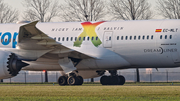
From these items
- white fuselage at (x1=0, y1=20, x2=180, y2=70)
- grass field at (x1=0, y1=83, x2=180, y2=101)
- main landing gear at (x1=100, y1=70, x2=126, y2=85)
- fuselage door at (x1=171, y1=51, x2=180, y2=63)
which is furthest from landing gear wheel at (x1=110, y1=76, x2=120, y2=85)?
grass field at (x1=0, y1=83, x2=180, y2=101)

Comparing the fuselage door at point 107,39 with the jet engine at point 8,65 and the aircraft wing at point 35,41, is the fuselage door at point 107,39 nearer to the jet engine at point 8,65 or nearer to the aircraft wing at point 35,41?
the aircraft wing at point 35,41

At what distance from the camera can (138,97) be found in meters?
16.9

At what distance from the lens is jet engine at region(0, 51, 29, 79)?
993 inches

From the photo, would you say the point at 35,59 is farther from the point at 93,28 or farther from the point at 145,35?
the point at 145,35

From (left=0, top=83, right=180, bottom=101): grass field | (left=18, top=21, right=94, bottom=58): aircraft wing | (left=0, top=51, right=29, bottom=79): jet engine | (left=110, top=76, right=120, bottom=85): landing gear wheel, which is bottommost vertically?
(left=0, top=83, right=180, bottom=101): grass field

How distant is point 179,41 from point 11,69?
1062 centimetres

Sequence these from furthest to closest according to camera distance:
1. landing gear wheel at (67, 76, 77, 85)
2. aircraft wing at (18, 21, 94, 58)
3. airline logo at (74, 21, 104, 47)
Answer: landing gear wheel at (67, 76, 77, 85) < airline logo at (74, 21, 104, 47) < aircraft wing at (18, 21, 94, 58)

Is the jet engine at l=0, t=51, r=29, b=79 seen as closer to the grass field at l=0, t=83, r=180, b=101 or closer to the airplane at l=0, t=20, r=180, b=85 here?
the airplane at l=0, t=20, r=180, b=85

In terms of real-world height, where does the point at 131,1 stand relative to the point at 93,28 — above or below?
above

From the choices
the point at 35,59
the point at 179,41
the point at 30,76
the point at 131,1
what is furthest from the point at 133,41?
the point at 30,76

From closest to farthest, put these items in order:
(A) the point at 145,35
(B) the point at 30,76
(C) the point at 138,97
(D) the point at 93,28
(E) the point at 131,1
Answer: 1. (C) the point at 138,97
2. (A) the point at 145,35
3. (D) the point at 93,28
4. (E) the point at 131,1
5. (B) the point at 30,76

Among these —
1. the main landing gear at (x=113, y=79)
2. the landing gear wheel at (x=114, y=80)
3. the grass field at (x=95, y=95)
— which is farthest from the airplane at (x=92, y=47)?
the grass field at (x=95, y=95)

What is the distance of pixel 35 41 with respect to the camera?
2708cm

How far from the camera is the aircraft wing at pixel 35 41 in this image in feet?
85.9
